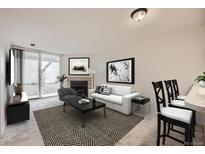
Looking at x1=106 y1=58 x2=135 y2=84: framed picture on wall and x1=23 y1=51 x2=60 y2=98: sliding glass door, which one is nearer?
x1=106 y1=58 x2=135 y2=84: framed picture on wall

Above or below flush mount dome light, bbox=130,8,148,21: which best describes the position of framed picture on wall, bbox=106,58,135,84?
below

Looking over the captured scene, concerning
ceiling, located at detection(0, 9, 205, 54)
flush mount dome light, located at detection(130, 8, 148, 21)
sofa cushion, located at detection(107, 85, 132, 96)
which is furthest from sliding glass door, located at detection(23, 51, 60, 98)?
flush mount dome light, located at detection(130, 8, 148, 21)

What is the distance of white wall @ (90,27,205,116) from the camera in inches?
106

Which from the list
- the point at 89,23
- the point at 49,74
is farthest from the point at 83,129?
the point at 49,74

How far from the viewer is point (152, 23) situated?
2801 millimetres

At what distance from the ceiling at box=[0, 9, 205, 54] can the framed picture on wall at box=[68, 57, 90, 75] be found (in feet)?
6.63

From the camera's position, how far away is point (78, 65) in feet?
18.8

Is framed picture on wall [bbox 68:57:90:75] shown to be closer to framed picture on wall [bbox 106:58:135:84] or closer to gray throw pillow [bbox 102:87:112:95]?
framed picture on wall [bbox 106:58:135:84]

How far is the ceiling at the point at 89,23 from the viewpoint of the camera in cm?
226

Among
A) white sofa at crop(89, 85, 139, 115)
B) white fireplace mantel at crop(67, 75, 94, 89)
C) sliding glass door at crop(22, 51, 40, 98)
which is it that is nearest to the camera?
white sofa at crop(89, 85, 139, 115)

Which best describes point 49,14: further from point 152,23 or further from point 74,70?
point 74,70

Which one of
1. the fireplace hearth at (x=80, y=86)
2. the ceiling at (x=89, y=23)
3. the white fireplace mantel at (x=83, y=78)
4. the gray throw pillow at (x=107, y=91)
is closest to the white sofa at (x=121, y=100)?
the gray throw pillow at (x=107, y=91)
